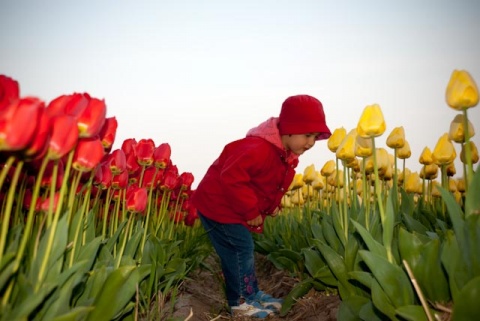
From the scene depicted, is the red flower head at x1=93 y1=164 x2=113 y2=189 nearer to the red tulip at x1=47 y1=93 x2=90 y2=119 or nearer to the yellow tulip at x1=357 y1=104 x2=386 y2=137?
the red tulip at x1=47 y1=93 x2=90 y2=119

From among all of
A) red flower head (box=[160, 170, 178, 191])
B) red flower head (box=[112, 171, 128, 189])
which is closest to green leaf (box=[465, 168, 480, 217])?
red flower head (box=[112, 171, 128, 189])

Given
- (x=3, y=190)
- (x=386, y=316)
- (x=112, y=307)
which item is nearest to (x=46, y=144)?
(x=112, y=307)

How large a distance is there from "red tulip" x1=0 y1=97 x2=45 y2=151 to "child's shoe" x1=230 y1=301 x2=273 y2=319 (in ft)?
8.52

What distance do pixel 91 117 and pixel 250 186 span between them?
2.27 m

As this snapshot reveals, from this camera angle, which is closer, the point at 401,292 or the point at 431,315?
the point at 431,315

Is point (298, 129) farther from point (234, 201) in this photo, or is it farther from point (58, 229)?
point (58, 229)

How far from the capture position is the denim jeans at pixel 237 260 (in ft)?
11.9

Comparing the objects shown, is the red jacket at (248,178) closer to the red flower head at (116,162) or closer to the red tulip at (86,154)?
the red flower head at (116,162)

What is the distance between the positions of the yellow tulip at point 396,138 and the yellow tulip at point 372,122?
3.45 ft

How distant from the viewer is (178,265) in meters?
3.35

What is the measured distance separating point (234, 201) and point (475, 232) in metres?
1.99

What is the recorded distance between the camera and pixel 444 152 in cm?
286

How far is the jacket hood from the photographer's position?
3633 millimetres

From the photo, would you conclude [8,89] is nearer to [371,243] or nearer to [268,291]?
[371,243]
